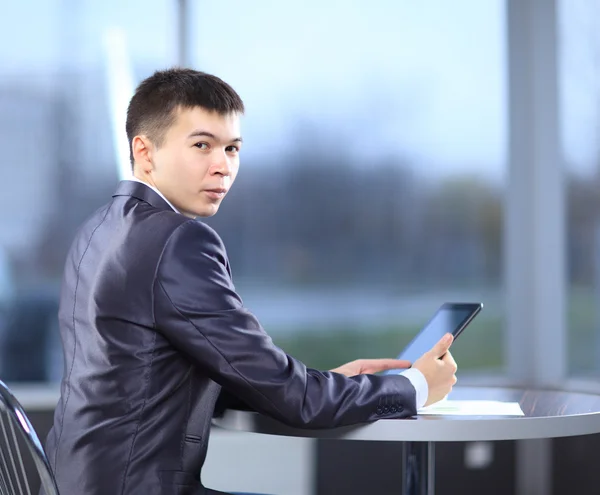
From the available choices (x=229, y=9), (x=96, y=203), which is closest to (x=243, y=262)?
(x=96, y=203)

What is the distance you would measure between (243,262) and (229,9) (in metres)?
1.13

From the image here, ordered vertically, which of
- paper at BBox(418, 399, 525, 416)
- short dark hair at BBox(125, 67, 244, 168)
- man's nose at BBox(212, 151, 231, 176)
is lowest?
paper at BBox(418, 399, 525, 416)

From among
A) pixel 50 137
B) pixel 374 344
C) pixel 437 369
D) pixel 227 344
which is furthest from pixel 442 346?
pixel 50 137

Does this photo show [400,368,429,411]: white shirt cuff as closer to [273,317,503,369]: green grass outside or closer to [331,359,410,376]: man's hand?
[331,359,410,376]: man's hand

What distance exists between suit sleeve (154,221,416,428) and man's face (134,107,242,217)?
16cm

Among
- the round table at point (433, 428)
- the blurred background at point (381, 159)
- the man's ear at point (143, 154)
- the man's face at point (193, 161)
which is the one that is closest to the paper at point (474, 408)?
the round table at point (433, 428)

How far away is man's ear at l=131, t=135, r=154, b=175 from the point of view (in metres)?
1.82

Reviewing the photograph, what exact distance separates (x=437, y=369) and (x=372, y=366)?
0.64 feet

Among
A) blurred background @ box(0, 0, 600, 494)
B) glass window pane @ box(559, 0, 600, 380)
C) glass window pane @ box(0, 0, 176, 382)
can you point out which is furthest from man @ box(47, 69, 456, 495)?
glass window pane @ box(559, 0, 600, 380)

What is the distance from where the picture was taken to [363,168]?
4230 mm

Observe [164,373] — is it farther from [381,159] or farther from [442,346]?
[381,159]

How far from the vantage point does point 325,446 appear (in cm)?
403

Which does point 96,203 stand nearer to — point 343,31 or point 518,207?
Answer: point 343,31

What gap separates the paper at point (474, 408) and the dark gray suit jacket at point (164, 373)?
18 cm
